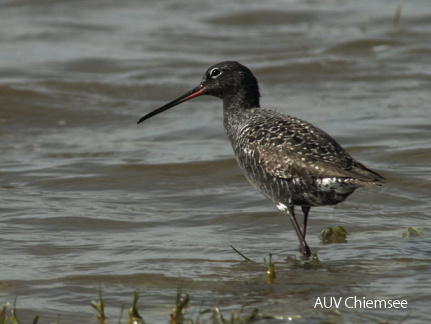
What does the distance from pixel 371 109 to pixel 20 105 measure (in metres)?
5.29

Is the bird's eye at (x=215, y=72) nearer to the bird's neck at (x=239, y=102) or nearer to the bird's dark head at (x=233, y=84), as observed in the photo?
the bird's dark head at (x=233, y=84)

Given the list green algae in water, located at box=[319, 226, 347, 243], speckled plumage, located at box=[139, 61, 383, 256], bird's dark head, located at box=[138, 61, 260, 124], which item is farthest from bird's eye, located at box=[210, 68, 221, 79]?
green algae in water, located at box=[319, 226, 347, 243]

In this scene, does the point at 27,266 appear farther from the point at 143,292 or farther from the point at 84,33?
the point at 84,33

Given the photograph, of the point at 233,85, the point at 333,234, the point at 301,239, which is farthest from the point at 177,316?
the point at 233,85

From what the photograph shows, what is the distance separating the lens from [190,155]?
453 inches

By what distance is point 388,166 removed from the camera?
Result: 1071 centimetres

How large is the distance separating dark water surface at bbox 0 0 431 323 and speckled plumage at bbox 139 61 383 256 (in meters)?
0.54

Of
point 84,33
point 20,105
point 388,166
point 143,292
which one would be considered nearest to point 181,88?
point 20,105

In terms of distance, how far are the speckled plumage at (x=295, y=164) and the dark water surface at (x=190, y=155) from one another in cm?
54

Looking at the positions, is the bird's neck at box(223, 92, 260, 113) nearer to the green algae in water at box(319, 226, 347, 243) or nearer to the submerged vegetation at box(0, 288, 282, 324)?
the green algae in water at box(319, 226, 347, 243)

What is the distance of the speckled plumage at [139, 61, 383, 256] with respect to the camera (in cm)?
711

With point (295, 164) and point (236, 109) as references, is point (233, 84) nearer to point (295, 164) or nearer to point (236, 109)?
point (236, 109)

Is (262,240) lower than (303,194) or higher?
lower

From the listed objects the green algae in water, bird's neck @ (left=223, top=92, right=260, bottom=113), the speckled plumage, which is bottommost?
the green algae in water
